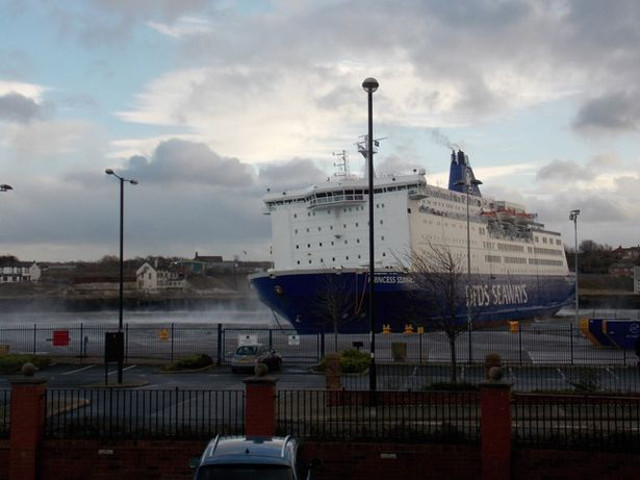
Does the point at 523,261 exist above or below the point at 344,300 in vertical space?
above

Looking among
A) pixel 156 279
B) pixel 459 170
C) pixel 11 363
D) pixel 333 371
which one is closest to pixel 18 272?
pixel 156 279

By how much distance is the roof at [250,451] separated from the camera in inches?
338

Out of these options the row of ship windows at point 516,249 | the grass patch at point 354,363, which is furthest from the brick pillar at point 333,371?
the row of ship windows at point 516,249

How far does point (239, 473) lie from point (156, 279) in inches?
6557

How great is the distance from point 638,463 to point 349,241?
131 ft

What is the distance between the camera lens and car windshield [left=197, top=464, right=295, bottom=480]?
845 centimetres

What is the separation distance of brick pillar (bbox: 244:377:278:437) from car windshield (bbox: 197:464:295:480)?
13.4 feet

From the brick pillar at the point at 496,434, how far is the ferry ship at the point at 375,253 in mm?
25964

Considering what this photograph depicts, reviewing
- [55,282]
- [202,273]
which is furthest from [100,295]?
[202,273]

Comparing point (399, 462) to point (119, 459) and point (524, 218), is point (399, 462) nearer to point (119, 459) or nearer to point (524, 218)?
point (119, 459)

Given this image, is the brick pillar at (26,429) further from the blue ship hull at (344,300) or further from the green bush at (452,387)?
the blue ship hull at (344,300)

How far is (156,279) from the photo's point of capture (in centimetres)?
17088

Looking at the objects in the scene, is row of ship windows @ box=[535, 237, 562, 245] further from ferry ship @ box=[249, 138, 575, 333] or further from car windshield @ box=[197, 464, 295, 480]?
car windshield @ box=[197, 464, 295, 480]

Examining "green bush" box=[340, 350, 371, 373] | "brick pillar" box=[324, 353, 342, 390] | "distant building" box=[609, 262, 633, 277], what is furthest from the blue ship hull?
"distant building" box=[609, 262, 633, 277]
